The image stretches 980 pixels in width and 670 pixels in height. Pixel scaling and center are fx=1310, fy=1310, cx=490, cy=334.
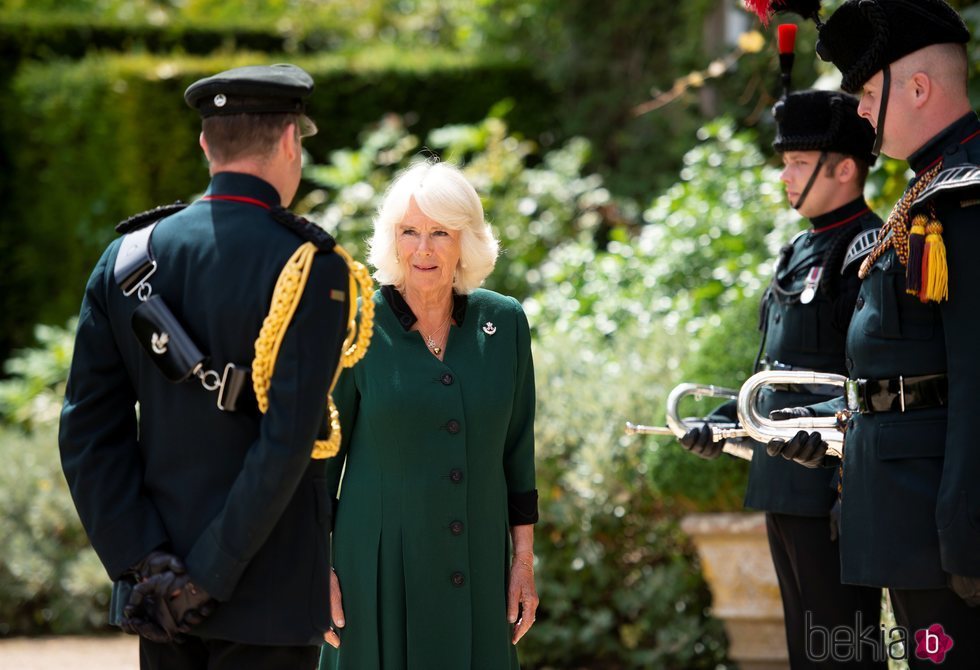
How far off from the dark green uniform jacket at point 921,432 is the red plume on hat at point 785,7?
67 centimetres

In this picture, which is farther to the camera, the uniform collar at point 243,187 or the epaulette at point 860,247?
the epaulette at point 860,247

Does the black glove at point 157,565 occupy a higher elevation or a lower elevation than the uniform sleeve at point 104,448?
lower

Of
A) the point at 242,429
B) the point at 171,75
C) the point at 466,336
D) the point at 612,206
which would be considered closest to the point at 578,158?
the point at 612,206

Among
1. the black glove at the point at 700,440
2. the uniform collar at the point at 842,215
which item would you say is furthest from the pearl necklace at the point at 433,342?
the uniform collar at the point at 842,215

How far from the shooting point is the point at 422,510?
333cm

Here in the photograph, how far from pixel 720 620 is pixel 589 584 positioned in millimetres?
582

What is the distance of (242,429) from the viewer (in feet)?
8.42

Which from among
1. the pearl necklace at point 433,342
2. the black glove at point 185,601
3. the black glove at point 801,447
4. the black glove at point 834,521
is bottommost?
the black glove at point 185,601

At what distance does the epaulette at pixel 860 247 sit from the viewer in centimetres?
342

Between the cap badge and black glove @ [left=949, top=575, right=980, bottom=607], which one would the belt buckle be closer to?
black glove @ [left=949, top=575, right=980, bottom=607]

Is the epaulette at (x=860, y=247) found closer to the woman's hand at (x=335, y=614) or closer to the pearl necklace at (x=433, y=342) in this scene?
the pearl necklace at (x=433, y=342)

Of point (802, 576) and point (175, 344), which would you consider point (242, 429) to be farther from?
point (802, 576)

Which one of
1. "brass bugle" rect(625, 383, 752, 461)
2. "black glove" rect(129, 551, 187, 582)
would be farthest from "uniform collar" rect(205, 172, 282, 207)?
"brass bugle" rect(625, 383, 752, 461)

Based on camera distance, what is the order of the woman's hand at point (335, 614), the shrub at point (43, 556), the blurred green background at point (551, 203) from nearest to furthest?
1. the woman's hand at point (335, 614)
2. the blurred green background at point (551, 203)
3. the shrub at point (43, 556)
